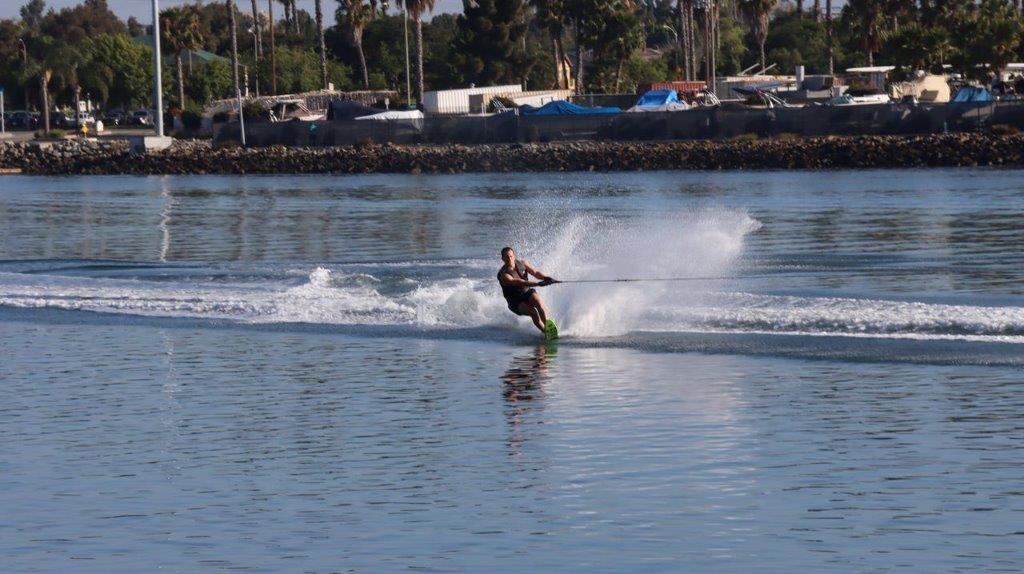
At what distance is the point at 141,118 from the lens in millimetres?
116188

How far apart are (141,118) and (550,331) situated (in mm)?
99099

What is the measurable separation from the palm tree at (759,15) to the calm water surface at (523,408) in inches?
2923

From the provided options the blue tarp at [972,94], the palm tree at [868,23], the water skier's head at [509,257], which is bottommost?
the water skier's head at [509,257]

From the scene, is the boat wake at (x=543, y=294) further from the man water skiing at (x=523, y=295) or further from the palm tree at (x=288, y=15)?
the palm tree at (x=288, y=15)

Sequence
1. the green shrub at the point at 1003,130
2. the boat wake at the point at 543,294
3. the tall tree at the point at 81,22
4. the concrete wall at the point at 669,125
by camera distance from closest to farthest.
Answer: the boat wake at the point at 543,294 < the green shrub at the point at 1003,130 < the concrete wall at the point at 669,125 < the tall tree at the point at 81,22

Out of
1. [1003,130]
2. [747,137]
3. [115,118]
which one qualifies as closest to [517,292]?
[1003,130]

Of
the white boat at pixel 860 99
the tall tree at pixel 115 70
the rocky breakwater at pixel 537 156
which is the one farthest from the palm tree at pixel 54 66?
the white boat at pixel 860 99

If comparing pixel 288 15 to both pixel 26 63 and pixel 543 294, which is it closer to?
pixel 26 63

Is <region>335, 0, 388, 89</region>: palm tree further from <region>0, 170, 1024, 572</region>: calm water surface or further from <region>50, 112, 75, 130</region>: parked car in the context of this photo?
<region>0, 170, 1024, 572</region>: calm water surface

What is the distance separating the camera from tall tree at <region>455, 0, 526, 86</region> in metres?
110

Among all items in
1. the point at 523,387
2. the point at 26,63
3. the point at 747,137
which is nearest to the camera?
the point at 523,387

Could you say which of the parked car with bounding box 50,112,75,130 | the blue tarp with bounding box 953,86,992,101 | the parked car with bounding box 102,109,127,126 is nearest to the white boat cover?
the blue tarp with bounding box 953,86,992,101

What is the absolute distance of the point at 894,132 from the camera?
69.9 metres

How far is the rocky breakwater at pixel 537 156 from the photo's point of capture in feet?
217
